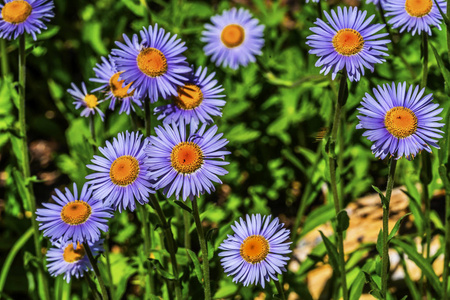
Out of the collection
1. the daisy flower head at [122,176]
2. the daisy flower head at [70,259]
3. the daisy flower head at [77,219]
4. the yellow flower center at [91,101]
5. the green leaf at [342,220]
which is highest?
the yellow flower center at [91,101]

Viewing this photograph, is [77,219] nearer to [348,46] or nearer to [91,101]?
[91,101]

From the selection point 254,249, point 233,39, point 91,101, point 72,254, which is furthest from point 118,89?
point 233,39

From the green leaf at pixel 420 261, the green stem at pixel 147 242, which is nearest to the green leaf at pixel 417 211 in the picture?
the green leaf at pixel 420 261

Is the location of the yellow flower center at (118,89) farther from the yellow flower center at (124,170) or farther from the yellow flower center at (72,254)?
the yellow flower center at (72,254)

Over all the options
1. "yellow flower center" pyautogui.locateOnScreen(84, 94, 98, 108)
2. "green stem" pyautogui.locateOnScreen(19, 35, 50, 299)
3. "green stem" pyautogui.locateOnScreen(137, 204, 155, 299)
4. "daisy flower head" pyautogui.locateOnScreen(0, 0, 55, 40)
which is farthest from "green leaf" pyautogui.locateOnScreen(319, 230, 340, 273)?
"daisy flower head" pyautogui.locateOnScreen(0, 0, 55, 40)

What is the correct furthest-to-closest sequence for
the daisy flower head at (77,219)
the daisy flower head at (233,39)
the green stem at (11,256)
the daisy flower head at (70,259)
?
the daisy flower head at (233,39)
the green stem at (11,256)
the daisy flower head at (70,259)
the daisy flower head at (77,219)
